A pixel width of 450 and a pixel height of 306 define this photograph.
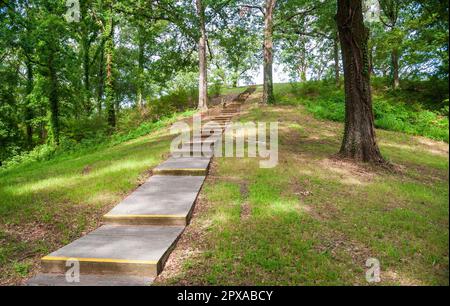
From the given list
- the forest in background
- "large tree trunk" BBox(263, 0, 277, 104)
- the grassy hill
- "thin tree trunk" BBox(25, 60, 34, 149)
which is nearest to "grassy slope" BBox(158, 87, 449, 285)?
the grassy hill

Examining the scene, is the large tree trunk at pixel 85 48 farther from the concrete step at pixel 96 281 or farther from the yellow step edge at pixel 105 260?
the concrete step at pixel 96 281

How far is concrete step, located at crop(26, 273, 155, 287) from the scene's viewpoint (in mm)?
3645

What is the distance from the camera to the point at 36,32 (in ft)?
30.9

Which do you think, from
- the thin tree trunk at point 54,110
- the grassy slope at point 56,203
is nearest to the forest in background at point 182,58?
the thin tree trunk at point 54,110

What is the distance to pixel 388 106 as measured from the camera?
15.6 m

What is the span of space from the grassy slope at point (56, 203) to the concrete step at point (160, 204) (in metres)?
0.37

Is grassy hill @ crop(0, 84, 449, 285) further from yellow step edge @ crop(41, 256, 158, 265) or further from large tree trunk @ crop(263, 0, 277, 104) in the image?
large tree trunk @ crop(263, 0, 277, 104)

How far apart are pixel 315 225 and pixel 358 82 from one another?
4545 millimetres

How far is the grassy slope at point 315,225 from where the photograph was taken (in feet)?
12.0

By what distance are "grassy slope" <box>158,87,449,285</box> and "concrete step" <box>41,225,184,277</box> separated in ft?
0.66

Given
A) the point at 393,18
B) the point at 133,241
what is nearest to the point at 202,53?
the point at 393,18

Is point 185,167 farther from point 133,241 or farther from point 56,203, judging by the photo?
point 133,241

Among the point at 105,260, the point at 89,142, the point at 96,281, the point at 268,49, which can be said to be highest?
the point at 268,49

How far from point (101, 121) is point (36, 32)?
29.6ft
